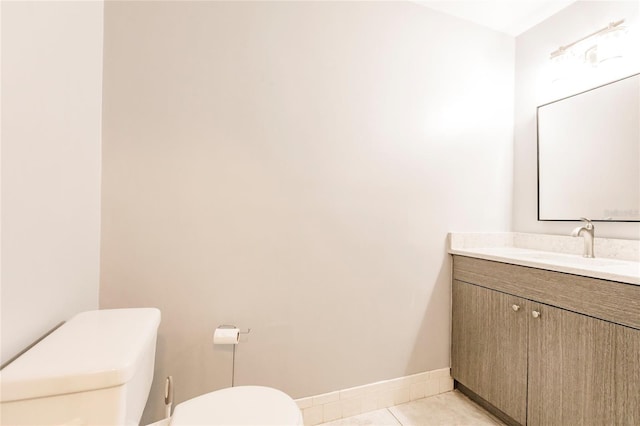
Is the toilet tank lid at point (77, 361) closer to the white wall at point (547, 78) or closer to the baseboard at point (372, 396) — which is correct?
the baseboard at point (372, 396)

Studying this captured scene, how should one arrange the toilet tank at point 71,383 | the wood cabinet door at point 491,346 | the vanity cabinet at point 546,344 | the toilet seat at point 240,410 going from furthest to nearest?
the wood cabinet door at point 491,346 < the vanity cabinet at point 546,344 < the toilet seat at point 240,410 < the toilet tank at point 71,383

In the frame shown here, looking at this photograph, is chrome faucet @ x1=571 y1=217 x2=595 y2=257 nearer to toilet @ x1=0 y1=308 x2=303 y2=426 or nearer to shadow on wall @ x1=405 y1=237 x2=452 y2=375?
shadow on wall @ x1=405 y1=237 x2=452 y2=375

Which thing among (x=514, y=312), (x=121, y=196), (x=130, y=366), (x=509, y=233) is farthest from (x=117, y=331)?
(x=509, y=233)

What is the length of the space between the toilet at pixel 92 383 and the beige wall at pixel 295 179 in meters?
0.41

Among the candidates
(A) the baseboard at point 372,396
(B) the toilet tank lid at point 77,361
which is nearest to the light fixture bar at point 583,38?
(A) the baseboard at point 372,396

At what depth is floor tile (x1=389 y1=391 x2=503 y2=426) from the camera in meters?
1.57

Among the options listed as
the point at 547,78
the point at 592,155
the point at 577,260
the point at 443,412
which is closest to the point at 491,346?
the point at 443,412

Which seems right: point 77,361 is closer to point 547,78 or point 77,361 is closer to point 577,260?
point 577,260

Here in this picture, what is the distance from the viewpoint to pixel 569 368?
122cm

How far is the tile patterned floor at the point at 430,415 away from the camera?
61.4 inches

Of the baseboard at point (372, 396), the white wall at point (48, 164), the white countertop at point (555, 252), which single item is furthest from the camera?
the baseboard at point (372, 396)

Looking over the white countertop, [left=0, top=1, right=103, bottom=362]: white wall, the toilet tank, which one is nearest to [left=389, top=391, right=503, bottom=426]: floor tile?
the white countertop

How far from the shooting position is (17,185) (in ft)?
2.43

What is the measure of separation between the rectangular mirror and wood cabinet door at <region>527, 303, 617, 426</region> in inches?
29.1
